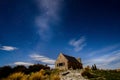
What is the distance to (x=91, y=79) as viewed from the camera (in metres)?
23.5

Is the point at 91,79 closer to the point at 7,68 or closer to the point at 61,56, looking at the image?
the point at 7,68

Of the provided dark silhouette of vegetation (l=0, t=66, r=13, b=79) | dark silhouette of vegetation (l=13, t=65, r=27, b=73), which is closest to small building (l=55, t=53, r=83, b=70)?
dark silhouette of vegetation (l=13, t=65, r=27, b=73)

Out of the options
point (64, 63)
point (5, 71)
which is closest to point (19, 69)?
point (5, 71)

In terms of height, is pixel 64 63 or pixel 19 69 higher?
pixel 64 63

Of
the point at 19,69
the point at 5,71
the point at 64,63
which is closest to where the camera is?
the point at 5,71

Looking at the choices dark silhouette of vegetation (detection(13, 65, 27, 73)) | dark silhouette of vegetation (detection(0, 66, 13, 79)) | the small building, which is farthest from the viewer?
the small building

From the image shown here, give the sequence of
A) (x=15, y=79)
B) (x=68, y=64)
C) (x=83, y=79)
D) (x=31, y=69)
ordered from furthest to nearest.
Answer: (x=68, y=64), (x=31, y=69), (x=83, y=79), (x=15, y=79)

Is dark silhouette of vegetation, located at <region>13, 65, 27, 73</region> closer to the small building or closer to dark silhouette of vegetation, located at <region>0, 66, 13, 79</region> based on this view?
dark silhouette of vegetation, located at <region>0, 66, 13, 79</region>

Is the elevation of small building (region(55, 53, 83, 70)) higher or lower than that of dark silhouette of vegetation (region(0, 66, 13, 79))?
higher

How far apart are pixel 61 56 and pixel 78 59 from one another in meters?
11.8

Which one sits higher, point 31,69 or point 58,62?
point 58,62

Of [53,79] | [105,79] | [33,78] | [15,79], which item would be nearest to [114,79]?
[105,79]

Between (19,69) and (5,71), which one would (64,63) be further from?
(5,71)

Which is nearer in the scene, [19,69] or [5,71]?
[5,71]
